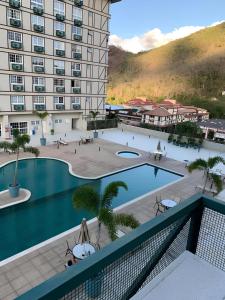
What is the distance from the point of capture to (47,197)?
44.4 ft

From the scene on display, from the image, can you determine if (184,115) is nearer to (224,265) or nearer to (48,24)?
(48,24)

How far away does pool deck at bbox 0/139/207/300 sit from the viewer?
741 centimetres

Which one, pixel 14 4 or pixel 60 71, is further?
pixel 60 71

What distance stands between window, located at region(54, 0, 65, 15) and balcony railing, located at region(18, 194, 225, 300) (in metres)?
29.7

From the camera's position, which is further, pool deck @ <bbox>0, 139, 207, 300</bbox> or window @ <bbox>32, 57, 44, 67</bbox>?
window @ <bbox>32, 57, 44, 67</bbox>

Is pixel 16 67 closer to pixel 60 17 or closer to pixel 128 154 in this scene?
pixel 60 17

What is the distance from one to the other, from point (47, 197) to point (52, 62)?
19145mm

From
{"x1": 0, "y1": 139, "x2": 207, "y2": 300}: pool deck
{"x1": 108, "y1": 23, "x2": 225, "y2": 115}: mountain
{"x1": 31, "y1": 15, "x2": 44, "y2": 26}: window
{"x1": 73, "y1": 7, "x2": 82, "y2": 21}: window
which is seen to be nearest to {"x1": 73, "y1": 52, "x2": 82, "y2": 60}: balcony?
{"x1": 73, "y1": 7, "x2": 82, "y2": 21}: window

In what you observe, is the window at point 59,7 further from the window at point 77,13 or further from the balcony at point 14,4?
the balcony at point 14,4

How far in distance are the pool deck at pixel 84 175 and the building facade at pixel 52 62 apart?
262 inches

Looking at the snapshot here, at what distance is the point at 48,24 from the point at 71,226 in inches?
937

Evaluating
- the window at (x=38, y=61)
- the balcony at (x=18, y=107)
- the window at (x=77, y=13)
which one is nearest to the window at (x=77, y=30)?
the window at (x=77, y=13)

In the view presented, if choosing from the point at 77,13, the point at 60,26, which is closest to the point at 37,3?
the point at 60,26

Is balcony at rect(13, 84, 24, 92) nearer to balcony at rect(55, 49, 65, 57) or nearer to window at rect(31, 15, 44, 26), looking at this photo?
balcony at rect(55, 49, 65, 57)
